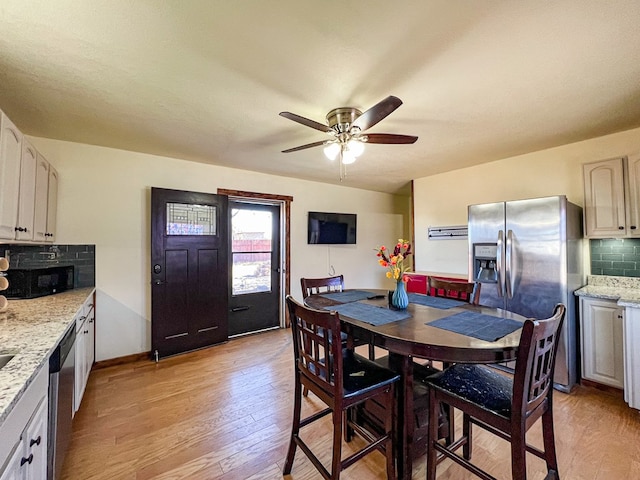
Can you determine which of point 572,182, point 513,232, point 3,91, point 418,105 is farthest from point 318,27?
point 572,182

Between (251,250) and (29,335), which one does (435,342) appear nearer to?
(29,335)

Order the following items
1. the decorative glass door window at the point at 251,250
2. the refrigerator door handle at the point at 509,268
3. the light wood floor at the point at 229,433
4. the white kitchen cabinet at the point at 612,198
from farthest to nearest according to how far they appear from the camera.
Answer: the decorative glass door window at the point at 251,250, the refrigerator door handle at the point at 509,268, the white kitchen cabinet at the point at 612,198, the light wood floor at the point at 229,433

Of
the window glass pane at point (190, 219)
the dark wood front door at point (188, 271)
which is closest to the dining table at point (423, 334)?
the dark wood front door at point (188, 271)

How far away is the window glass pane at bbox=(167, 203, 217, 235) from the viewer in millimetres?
3283

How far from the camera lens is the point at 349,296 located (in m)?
2.42

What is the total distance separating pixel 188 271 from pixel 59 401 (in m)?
2.05

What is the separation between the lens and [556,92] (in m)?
1.97

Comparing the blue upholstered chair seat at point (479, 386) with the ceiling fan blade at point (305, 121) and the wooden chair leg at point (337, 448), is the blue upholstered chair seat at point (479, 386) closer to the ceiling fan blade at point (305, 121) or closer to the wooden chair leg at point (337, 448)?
the wooden chair leg at point (337, 448)

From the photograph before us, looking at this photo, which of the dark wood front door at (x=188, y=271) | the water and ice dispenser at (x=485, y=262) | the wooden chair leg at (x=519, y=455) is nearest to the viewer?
the wooden chair leg at (x=519, y=455)

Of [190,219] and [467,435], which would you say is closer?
[467,435]

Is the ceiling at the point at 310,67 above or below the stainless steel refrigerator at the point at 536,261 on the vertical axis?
above

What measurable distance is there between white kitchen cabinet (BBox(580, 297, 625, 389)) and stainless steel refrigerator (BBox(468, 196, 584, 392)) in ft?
0.25

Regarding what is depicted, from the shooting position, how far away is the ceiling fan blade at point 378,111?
5.05 feet

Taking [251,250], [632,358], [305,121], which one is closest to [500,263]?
[632,358]
